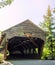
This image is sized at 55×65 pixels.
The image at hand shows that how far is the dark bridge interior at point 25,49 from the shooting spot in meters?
37.8

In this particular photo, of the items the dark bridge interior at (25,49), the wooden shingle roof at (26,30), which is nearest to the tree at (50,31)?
the dark bridge interior at (25,49)

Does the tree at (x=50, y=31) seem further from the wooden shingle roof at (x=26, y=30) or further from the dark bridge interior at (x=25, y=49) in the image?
the wooden shingle roof at (x=26, y=30)

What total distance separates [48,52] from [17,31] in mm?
7387

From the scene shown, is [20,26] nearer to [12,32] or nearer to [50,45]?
[12,32]

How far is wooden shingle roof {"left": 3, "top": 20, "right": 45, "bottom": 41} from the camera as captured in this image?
1247 inches

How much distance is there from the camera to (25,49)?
145ft

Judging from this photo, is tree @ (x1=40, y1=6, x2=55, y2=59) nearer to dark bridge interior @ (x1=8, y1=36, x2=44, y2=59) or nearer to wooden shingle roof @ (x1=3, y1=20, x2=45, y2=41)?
dark bridge interior @ (x1=8, y1=36, x2=44, y2=59)

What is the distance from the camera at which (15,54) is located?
4253 cm

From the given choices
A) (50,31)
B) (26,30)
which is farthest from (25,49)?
(26,30)

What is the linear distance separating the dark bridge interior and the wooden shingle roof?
13.0 feet

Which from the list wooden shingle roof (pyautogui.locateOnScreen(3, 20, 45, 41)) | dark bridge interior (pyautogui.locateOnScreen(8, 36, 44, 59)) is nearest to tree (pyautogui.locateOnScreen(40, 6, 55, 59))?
dark bridge interior (pyautogui.locateOnScreen(8, 36, 44, 59))

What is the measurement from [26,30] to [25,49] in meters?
12.0

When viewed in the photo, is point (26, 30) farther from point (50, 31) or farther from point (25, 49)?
point (25, 49)

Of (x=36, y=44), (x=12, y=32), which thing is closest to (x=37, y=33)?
(x=12, y=32)
